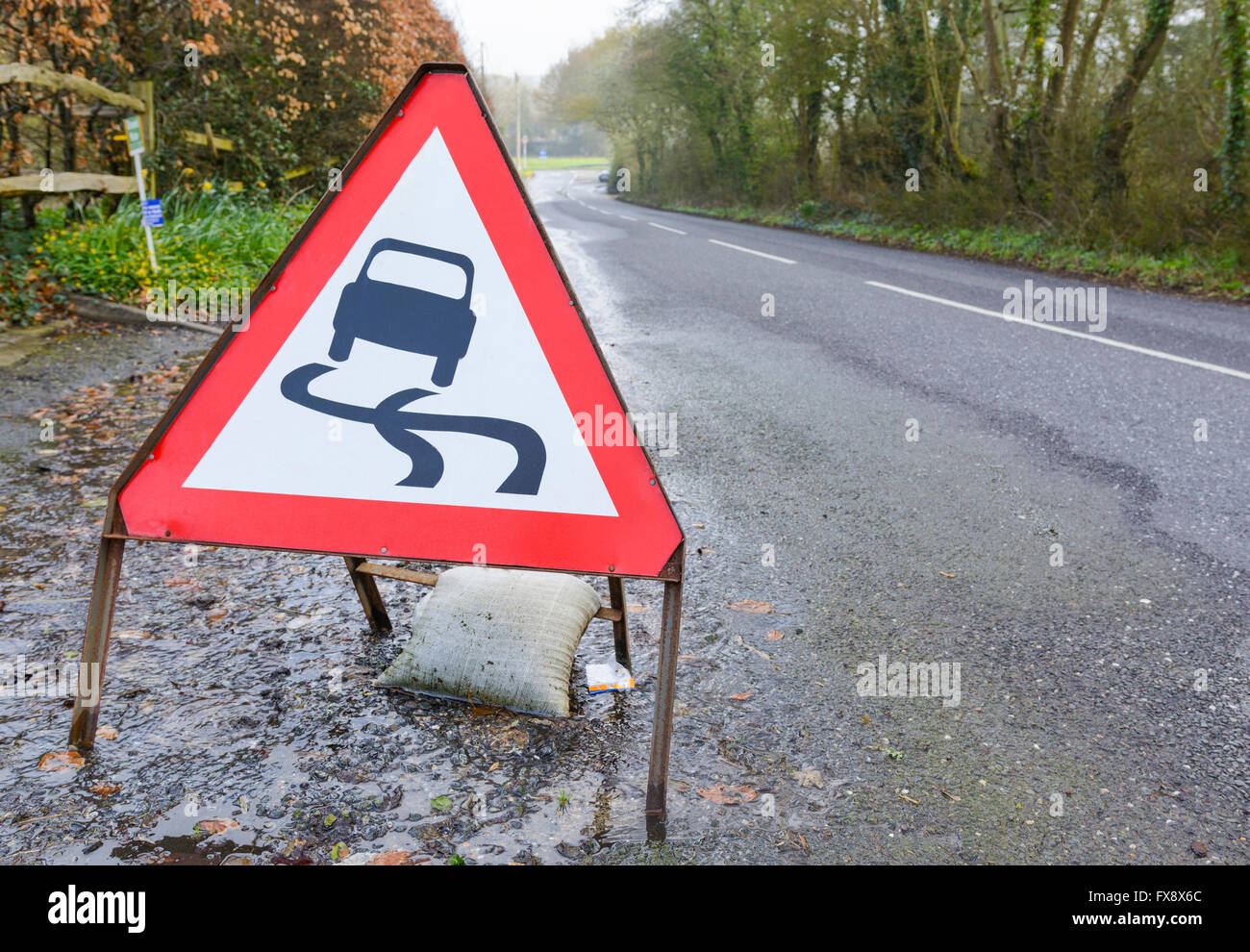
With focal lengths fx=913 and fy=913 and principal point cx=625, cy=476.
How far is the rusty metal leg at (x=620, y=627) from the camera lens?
2.73 metres

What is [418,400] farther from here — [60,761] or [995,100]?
[995,100]

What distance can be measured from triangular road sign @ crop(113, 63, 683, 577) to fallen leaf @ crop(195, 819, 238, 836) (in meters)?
0.63

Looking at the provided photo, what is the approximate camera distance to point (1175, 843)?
203 cm

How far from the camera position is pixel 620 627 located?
9.14ft

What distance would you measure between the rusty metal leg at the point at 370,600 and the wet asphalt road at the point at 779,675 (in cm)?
12

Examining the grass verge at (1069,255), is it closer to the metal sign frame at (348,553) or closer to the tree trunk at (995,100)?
the tree trunk at (995,100)

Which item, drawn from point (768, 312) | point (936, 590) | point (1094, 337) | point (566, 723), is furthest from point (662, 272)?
point (566, 723)

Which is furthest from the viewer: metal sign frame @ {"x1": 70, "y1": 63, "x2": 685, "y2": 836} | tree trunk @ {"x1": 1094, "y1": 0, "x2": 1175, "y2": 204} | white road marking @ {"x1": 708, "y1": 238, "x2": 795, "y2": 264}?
white road marking @ {"x1": 708, "y1": 238, "x2": 795, "y2": 264}

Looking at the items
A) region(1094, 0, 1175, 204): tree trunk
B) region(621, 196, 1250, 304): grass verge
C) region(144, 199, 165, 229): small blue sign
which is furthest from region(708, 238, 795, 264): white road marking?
region(144, 199, 165, 229): small blue sign

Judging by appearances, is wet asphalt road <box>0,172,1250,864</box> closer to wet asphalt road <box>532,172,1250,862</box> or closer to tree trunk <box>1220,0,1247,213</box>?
wet asphalt road <box>532,172,1250,862</box>

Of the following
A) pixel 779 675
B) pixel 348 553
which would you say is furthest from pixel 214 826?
pixel 779 675

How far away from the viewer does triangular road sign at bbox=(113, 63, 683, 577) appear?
2.08 meters

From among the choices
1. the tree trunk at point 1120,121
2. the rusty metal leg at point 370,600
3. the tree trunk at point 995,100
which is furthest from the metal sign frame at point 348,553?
the tree trunk at point 995,100

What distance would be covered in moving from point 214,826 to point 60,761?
54 cm
